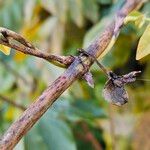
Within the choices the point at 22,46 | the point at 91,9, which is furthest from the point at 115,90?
the point at 91,9

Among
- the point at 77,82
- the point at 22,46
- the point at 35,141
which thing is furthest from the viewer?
the point at 77,82

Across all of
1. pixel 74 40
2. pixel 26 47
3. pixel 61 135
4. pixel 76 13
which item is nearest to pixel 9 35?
pixel 26 47

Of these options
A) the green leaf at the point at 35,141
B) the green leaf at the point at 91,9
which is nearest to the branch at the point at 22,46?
the green leaf at the point at 35,141

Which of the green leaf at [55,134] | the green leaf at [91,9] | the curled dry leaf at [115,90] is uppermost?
the green leaf at [91,9]

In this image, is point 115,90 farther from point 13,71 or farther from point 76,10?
point 13,71

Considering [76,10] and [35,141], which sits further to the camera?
[76,10]

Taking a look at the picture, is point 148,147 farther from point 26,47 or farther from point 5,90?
point 26,47

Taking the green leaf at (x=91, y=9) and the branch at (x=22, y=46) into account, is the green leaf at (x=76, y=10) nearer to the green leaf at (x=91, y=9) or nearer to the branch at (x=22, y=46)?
the green leaf at (x=91, y=9)

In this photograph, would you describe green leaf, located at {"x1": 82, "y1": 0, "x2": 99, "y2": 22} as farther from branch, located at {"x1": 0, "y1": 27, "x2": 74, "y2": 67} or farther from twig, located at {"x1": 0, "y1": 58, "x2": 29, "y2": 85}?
branch, located at {"x1": 0, "y1": 27, "x2": 74, "y2": 67}
